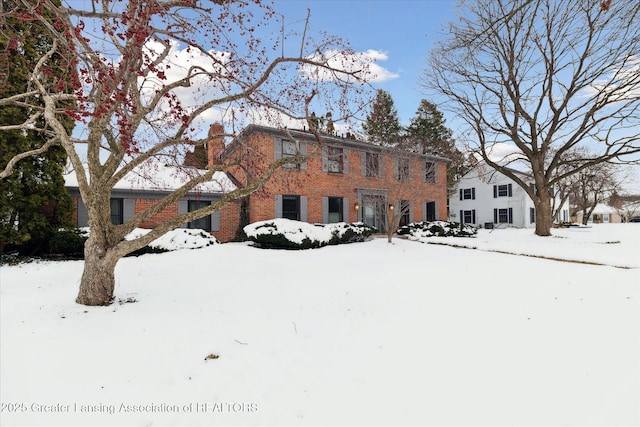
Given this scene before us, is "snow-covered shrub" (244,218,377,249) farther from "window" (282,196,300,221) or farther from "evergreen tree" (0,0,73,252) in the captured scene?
"evergreen tree" (0,0,73,252)

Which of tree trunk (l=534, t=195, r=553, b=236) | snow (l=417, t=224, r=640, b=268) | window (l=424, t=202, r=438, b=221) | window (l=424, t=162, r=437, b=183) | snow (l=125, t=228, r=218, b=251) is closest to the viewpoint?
snow (l=417, t=224, r=640, b=268)

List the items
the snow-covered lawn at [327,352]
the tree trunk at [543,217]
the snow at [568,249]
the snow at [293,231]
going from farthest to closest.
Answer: the tree trunk at [543,217] → the snow at [293,231] → the snow at [568,249] → the snow-covered lawn at [327,352]

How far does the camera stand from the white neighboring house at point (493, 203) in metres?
30.4

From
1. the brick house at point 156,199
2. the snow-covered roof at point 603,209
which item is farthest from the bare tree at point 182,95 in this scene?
the snow-covered roof at point 603,209

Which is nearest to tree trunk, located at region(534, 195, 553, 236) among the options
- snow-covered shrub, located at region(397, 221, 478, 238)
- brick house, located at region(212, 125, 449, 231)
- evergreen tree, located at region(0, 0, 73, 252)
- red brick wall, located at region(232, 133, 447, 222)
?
snow-covered shrub, located at region(397, 221, 478, 238)

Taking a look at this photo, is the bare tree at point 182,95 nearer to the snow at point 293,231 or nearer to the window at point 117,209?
the snow at point 293,231

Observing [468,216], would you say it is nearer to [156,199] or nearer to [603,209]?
[156,199]

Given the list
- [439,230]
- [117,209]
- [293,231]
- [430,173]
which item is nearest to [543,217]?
[439,230]

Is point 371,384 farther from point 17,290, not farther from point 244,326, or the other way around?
point 17,290

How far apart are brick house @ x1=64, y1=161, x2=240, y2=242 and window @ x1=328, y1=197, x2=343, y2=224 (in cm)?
537

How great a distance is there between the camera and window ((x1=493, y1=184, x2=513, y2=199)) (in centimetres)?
3124

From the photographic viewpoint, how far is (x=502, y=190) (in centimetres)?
3191

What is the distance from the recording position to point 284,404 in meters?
2.97

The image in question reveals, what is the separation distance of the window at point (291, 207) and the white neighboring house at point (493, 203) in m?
20.1
